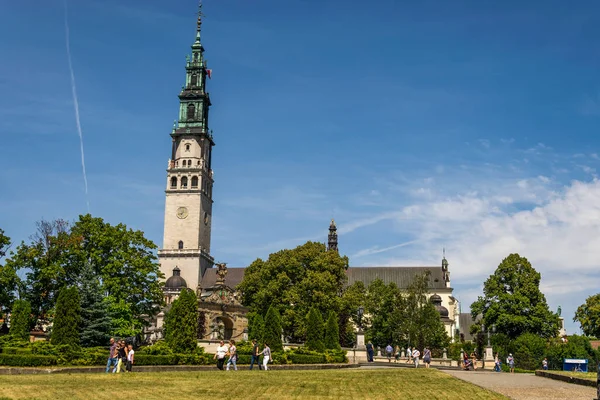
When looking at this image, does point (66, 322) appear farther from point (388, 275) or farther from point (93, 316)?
point (388, 275)

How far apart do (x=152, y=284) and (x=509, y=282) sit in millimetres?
39077

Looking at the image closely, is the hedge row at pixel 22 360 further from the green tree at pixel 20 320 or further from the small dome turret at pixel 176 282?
the small dome turret at pixel 176 282

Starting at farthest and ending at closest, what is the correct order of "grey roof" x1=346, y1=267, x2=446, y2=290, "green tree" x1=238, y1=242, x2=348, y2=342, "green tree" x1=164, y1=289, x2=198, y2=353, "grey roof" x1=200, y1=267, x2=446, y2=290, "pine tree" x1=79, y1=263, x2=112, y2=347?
1. "grey roof" x1=346, y1=267, x2=446, y2=290
2. "grey roof" x1=200, y1=267, x2=446, y2=290
3. "green tree" x1=238, y1=242, x2=348, y2=342
4. "pine tree" x1=79, y1=263, x2=112, y2=347
5. "green tree" x1=164, y1=289, x2=198, y2=353

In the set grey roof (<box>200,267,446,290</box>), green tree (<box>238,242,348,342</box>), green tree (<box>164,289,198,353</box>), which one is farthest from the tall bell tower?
green tree (<box>164,289,198,353</box>)

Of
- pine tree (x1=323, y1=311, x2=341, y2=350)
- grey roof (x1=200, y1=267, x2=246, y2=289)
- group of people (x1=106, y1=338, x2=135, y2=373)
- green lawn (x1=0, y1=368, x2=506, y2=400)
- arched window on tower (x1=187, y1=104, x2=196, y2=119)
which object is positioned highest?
arched window on tower (x1=187, y1=104, x2=196, y2=119)

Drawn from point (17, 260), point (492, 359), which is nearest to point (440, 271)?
point (492, 359)

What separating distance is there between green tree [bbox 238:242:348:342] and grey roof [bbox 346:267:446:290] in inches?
1841

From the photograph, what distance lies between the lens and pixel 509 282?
72.2m

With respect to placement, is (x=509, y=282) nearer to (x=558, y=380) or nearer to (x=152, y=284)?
(x=152, y=284)

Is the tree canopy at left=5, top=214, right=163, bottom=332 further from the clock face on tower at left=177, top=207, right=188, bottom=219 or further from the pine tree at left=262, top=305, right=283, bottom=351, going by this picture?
the clock face on tower at left=177, top=207, right=188, bottom=219

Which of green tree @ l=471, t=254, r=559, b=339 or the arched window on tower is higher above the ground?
the arched window on tower

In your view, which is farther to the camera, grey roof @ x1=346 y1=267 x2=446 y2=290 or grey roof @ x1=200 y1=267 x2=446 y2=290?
grey roof @ x1=346 y1=267 x2=446 y2=290

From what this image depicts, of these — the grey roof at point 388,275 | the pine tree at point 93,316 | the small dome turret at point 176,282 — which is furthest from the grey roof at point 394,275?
the pine tree at point 93,316

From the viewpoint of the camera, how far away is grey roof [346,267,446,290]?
116m
